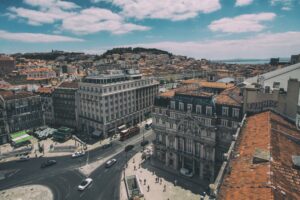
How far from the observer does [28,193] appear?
60.0m

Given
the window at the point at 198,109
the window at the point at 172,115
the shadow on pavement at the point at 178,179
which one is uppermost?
the window at the point at 198,109

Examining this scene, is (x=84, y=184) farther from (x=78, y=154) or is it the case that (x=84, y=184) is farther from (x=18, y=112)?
(x=18, y=112)

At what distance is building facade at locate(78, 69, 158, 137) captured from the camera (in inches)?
3775

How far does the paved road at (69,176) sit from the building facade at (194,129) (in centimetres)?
1742

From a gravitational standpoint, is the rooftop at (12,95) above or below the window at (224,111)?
below

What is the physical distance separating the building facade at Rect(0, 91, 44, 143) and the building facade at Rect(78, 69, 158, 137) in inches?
906

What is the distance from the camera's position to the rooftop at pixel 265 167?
19.6 metres

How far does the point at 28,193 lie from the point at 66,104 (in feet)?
186

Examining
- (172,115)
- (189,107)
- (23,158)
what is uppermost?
(189,107)

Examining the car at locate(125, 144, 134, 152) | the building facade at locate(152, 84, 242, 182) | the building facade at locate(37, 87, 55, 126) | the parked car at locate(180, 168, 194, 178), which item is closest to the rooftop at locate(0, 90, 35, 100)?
the building facade at locate(37, 87, 55, 126)

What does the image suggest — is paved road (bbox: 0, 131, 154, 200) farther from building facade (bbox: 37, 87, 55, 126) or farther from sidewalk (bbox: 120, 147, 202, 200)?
building facade (bbox: 37, 87, 55, 126)

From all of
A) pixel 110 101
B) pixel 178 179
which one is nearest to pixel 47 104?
pixel 110 101

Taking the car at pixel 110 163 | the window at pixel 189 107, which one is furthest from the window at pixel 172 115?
the car at pixel 110 163

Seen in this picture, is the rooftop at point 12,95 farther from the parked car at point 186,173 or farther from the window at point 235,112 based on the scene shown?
the window at point 235,112
